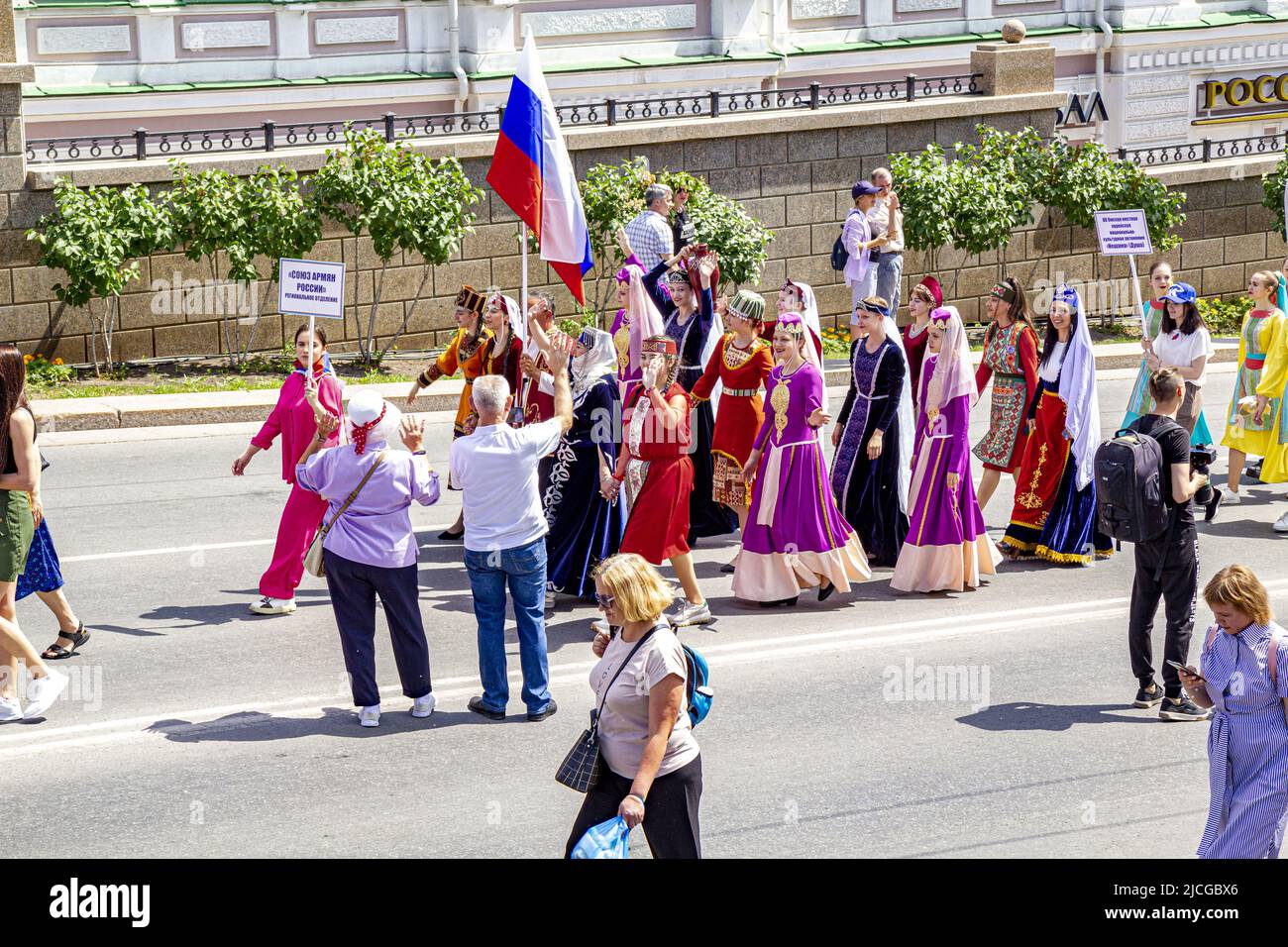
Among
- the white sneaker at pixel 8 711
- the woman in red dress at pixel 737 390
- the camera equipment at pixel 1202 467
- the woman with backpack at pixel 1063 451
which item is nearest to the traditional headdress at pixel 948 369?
the woman with backpack at pixel 1063 451

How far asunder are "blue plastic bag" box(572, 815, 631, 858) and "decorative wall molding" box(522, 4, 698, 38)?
21421mm

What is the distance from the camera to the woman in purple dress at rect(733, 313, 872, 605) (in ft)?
37.8

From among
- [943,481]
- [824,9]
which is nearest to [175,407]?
[943,481]

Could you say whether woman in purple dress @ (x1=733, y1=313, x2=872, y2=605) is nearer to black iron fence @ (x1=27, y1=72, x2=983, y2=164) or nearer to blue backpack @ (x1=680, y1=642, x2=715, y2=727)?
blue backpack @ (x1=680, y1=642, x2=715, y2=727)

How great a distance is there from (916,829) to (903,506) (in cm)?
478

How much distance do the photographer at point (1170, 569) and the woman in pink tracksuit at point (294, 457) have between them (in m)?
4.67

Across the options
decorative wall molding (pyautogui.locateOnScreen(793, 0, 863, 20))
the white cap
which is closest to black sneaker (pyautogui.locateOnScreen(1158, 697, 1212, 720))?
the white cap

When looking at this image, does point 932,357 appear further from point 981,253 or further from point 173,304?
point 981,253

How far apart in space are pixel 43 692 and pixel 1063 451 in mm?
6868

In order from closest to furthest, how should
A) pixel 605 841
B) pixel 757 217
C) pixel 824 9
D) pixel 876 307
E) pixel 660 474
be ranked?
pixel 605 841, pixel 660 474, pixel 876 307, pixel 757 217, pixel 824 9

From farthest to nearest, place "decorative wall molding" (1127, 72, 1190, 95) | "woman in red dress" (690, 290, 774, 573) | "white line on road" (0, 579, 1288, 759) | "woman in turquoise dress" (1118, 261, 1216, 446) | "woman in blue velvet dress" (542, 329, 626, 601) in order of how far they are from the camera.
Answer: "decorative wall molding" (1127, 72, 1190, 95) < "woman in turquoise dress" (1118, 261, 1216, 446) < "woman in red dress" (690, 290, 774, 573) < "woman in blue velvet dress" (542, 329, 626, 601) < "white line on road" (0, 579, 1288, 759)

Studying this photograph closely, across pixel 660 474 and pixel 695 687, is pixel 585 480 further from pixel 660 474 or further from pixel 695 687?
pixel 695 687

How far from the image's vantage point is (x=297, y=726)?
30.8 ft

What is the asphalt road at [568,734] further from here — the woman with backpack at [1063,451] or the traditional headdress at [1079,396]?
the traditional headdress at [1079,396]
